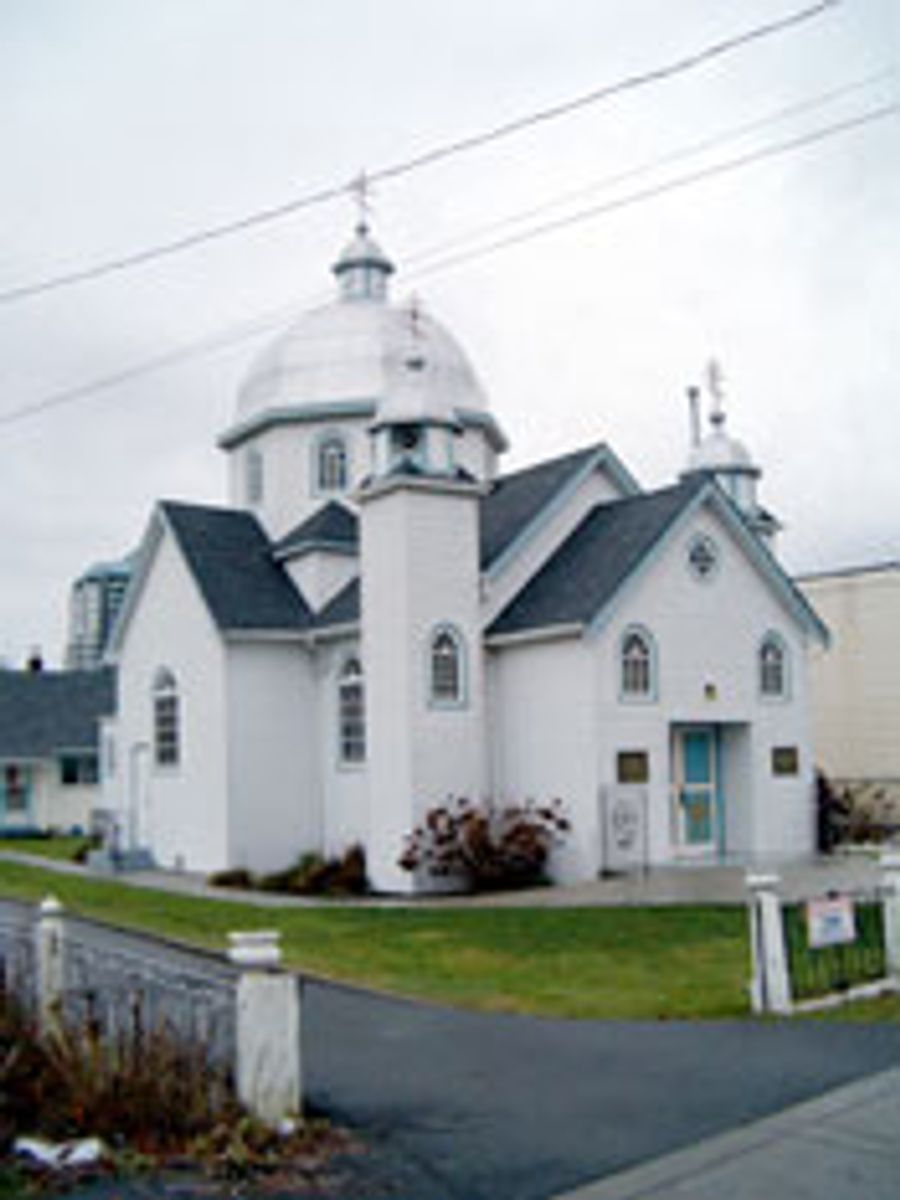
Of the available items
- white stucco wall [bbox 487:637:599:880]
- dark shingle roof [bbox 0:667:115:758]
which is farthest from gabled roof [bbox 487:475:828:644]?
dark shingle roof [bbox 0:667:115:758]

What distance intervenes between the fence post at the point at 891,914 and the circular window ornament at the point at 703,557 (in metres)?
11.3

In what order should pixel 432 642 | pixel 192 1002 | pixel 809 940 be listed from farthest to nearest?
1. pixel 432 642
2. pixel 809 940
3. pixel 192 1002

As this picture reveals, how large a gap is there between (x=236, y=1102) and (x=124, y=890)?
14.8 m

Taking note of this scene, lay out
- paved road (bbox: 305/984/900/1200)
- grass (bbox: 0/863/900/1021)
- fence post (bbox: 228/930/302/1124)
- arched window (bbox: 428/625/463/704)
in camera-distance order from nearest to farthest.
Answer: paved road (bbox: 305/984/900/1200) → fence post (bbox: 228/930/302/1124) → grass (bbox: 0/863/900/1021) → arched window (bbox: 428/625/463/704)

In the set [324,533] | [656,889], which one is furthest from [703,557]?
[324,533]

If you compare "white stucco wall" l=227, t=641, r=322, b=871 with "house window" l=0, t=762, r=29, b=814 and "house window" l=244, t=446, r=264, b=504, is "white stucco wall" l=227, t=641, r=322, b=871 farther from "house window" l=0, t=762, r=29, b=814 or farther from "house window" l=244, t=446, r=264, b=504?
"house window" l=0, t=762, r=29, b=814

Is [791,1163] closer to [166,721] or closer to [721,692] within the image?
[721,692]

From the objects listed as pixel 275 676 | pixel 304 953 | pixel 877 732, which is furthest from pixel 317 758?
pixel 877 732

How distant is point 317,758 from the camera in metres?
24.4

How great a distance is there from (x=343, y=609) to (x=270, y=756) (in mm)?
2892

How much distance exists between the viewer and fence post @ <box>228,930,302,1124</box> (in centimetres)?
741

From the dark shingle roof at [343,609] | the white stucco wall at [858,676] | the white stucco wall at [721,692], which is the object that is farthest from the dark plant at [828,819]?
the dark shingle roof at [343,609]

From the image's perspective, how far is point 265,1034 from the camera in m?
7.48

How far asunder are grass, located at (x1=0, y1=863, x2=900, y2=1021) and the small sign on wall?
530mm
